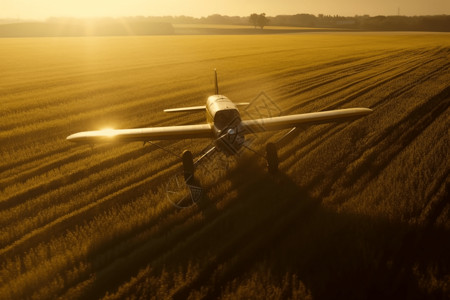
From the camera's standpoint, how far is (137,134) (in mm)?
8797

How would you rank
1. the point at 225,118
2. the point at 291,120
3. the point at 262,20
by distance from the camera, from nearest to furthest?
1. the point at 225,118
2. the point at 291,120
3. the point at 262,20

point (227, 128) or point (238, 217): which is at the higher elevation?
point (227, 128)

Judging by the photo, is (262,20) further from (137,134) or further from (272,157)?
(137,134)

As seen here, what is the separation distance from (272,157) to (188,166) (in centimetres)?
234

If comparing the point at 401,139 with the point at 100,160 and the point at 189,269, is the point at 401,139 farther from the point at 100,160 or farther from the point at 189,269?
the point at 100,160

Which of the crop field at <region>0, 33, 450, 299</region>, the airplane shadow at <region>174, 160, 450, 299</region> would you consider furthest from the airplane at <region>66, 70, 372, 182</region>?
the airplane shadow at <region>174, 160, 450, 299</region>

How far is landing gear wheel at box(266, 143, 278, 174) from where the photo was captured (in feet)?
29.4

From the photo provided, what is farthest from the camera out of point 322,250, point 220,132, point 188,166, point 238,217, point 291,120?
point 291,120

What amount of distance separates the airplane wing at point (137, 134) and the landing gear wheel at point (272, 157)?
5.85 ft

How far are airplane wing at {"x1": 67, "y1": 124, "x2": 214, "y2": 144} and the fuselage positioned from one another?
0.37 metres

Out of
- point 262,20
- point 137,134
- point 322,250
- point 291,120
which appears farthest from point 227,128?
point 262,20

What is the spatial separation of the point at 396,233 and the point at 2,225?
330 inches

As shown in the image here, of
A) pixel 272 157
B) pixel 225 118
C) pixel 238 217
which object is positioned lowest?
pixel 238 217

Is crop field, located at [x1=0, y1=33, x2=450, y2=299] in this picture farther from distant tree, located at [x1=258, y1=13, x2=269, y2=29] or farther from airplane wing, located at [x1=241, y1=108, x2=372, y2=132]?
distant tree, located at [x1=258, y1=13, x2=269, y2=29]
